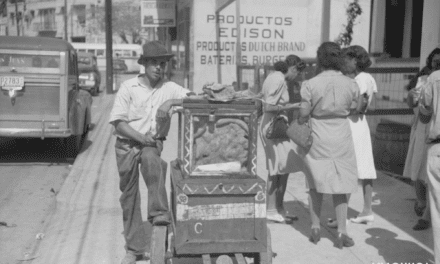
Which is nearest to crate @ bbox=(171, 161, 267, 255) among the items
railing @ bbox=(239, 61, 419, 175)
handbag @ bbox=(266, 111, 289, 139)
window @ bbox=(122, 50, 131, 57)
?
handbag @ bbox=(266, 111, 289, 139)

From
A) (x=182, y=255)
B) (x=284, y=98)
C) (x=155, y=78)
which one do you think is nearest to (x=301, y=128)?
(x=284, y=98)

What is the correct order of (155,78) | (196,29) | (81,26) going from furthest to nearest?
1. (81,26)
2. (196,29)
3. (155,78)

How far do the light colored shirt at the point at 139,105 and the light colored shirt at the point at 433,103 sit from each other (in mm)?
1836

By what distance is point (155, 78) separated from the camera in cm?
470

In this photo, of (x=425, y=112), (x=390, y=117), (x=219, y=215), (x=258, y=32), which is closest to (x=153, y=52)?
(x=219, y=215)

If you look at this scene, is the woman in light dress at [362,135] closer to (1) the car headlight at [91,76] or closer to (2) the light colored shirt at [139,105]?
(2) the light colored shirt at [139,105]

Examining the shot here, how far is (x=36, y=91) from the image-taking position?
10305mm

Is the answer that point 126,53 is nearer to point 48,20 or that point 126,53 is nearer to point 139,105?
point 48,20

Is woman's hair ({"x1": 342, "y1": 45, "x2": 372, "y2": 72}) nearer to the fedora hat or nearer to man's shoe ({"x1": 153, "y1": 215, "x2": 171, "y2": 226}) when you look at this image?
the fedora hat

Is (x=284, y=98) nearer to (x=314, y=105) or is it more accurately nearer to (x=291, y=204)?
(x=314, y=105)

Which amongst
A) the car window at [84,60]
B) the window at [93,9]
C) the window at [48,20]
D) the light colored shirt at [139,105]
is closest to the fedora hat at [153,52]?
the light colored shirt at [139,105]

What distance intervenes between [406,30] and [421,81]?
7521 mm

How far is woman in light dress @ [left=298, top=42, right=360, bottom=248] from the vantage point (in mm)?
5195

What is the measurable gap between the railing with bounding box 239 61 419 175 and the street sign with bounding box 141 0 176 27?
8.35 meters
